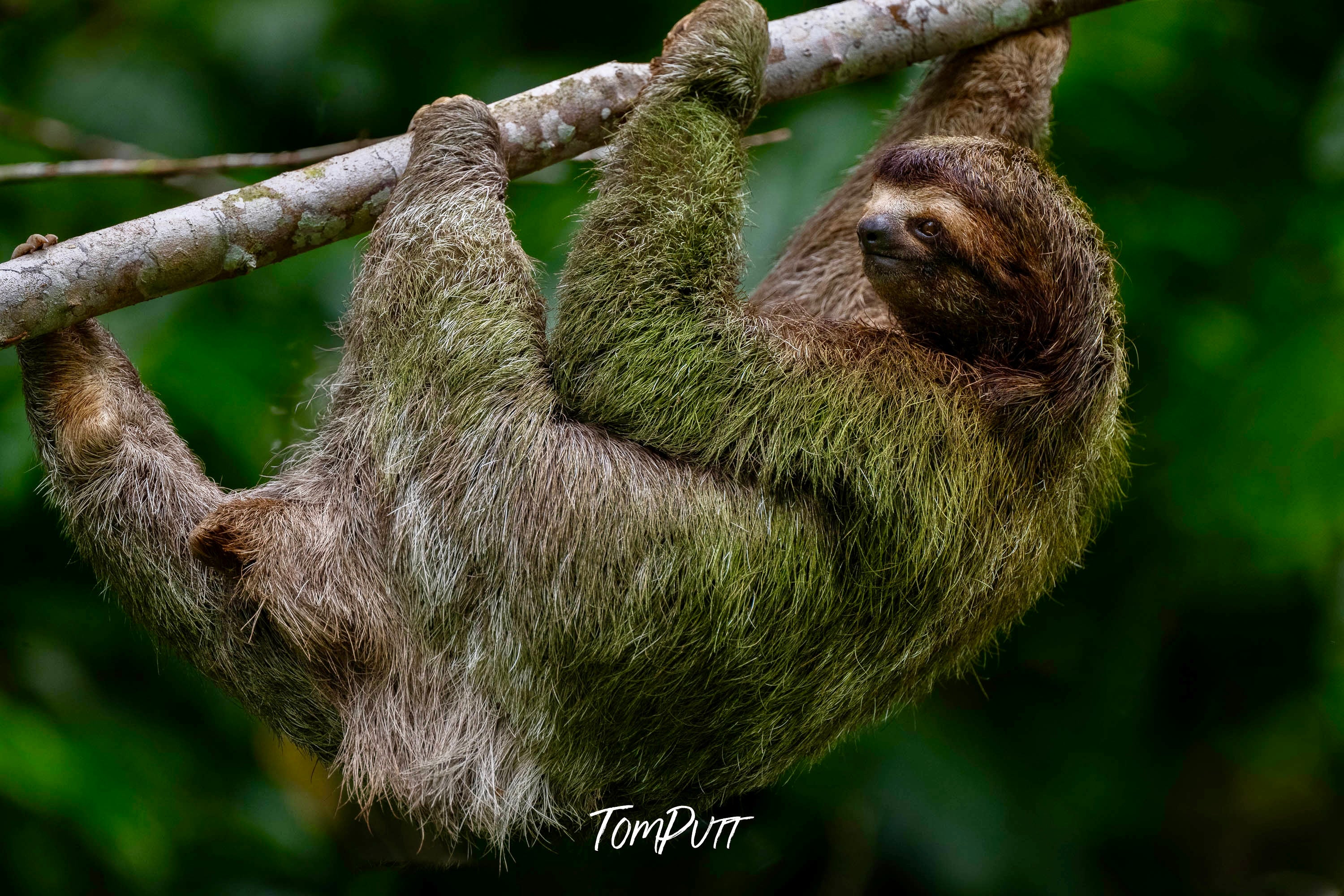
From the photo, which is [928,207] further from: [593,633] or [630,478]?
[593,633]

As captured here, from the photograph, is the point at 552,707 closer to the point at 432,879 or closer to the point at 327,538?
the point at 327,538

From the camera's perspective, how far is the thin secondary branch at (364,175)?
4.55 metres

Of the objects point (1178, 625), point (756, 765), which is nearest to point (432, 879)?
point (756, 765)

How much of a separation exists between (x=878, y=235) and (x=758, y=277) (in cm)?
284

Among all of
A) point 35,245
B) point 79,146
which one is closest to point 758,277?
point 79,146

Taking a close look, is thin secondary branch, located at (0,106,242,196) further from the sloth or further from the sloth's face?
the sloth's face

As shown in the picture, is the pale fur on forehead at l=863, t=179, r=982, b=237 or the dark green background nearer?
the pale fur on forehead at l=863, t=179, r=982, b=237

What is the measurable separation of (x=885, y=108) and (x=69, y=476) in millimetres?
5154

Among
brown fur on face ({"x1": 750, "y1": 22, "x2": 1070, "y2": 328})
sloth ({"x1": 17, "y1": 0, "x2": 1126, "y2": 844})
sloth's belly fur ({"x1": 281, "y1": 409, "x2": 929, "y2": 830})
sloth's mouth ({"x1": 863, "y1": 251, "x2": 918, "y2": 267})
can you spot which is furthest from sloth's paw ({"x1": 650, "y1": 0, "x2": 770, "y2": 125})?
sloth's belly fur ({"x1": 281, "y1": 409, "x2": 929, "y2": 830})

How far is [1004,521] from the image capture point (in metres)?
5.25

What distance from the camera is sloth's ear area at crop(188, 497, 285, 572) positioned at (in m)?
5.11

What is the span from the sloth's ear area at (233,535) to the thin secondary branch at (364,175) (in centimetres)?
104

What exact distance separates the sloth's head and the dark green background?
5.30 feet

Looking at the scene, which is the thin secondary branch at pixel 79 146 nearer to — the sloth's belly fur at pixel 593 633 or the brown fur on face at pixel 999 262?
the sloth's belly fur at pixel 593 633
